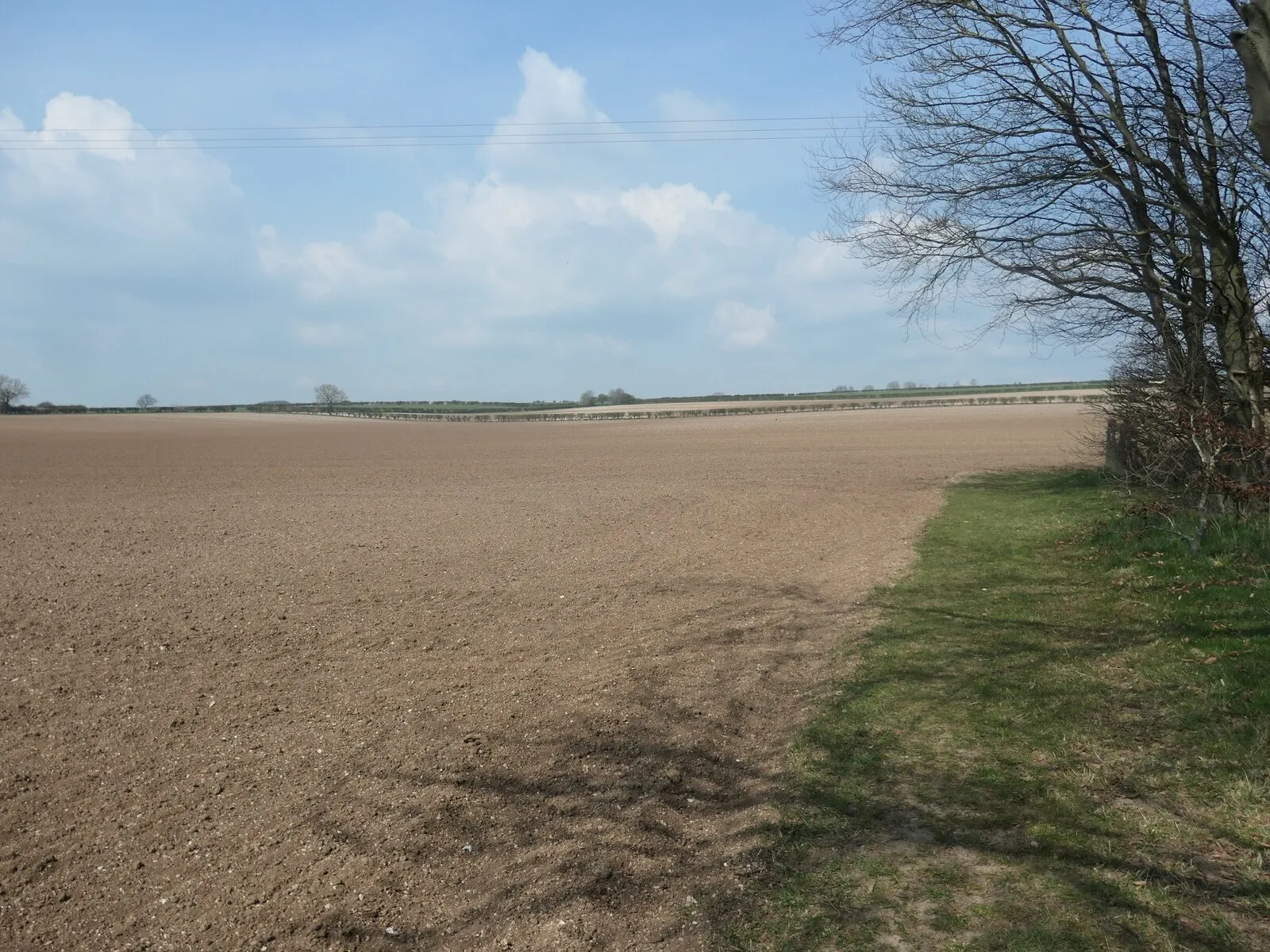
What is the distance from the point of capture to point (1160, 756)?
17.7 ft

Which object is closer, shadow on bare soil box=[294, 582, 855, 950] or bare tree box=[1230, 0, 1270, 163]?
shadow on bare soil box=[294, 582, 855, 950]

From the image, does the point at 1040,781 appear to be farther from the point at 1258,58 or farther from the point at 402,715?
the point at 1258,58

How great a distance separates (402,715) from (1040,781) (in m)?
4.17

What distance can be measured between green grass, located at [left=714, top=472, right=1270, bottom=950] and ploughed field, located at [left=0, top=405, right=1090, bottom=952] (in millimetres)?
364

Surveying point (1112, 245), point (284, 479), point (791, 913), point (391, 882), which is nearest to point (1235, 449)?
point (1112, 245)

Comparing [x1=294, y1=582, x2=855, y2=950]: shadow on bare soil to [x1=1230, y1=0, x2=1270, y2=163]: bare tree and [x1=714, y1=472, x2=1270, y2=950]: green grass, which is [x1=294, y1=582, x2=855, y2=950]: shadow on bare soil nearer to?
[x1=714, y1=472, x2=1270, y2=950]: green grass

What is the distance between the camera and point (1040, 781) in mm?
5164

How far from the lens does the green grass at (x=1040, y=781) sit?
3.85m

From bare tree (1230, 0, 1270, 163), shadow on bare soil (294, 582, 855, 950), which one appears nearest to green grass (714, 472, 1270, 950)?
shadow on bare soil (294, 582, 855, 950)

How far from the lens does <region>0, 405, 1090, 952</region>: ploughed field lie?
4328 millimetres

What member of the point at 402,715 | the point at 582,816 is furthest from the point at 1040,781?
the point at 402,715

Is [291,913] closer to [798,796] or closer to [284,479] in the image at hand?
[798,796]

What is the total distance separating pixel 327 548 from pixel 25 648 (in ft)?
18.2

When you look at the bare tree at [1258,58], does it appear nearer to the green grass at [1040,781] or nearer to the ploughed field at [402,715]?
the green grass at [1040,781]
